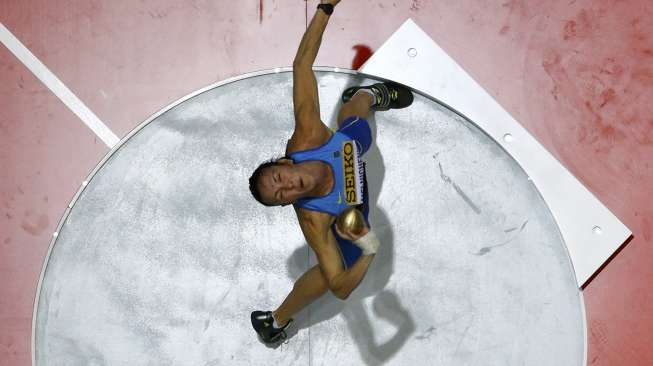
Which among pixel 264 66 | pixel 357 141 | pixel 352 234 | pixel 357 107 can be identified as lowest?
pixel 352 234

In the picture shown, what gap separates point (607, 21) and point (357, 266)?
196 centimetres

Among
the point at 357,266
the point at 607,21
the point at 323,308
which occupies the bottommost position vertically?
the point at 357,266

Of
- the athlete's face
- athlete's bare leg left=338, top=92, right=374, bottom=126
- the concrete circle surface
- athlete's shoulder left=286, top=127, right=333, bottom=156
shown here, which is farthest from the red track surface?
the athlete's face

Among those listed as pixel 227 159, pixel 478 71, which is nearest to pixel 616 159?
pixel 478 71

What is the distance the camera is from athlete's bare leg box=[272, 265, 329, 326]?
304 centimetres

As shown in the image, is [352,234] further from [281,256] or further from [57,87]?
[57,87]

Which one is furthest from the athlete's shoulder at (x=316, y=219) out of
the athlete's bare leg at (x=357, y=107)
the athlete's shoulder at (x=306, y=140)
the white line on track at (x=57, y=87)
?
the white line on track at (x=57, y=87)

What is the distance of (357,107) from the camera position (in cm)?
318

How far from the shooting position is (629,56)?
3602mm

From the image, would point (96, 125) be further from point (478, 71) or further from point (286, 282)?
point (478, 71)

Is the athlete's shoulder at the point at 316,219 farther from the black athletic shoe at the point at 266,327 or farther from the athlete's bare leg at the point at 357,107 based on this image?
the black athletic shoe at the point at 266,327

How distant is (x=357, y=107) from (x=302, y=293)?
831mm

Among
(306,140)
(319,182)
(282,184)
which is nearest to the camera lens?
(282,184)

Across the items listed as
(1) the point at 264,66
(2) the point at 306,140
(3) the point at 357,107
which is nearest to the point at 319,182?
(2) the point at 306,140
